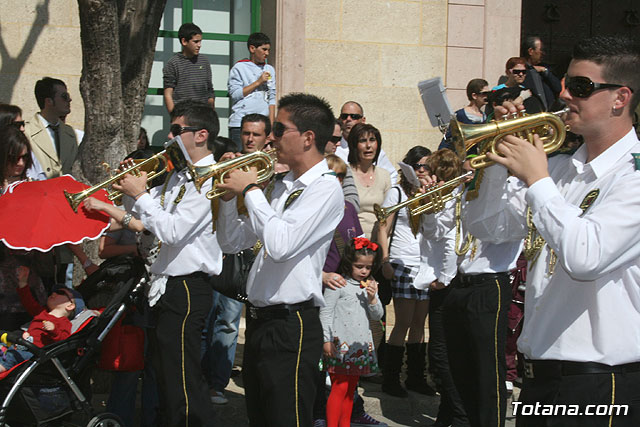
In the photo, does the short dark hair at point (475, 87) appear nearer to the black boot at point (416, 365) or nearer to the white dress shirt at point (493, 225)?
the black boot at point (416, 365)

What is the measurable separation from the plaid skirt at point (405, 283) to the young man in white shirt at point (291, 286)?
9.42 ft

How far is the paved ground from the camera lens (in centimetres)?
639

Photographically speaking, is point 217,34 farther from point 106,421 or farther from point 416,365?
point 106,421

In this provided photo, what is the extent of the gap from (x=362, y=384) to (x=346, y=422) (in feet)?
4.72

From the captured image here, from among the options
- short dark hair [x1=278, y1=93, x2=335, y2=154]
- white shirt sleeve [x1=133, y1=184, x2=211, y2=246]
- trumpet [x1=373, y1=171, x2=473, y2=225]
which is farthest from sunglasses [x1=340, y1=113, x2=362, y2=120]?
short dark hair [x1=278, y1=93, x2=335, y2=154]

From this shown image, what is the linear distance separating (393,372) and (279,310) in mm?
3015

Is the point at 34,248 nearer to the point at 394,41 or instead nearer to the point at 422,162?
the point at 422,162

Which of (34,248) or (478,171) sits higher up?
(478,171)

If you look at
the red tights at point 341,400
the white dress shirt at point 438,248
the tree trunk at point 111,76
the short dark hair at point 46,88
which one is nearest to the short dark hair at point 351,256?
the white dress shirt at point 438,248

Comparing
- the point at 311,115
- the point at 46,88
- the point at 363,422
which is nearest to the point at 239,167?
the point at 311,115

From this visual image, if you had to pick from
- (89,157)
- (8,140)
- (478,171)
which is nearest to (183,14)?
(89,157)

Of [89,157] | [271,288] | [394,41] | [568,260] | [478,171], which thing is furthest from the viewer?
[394,41]

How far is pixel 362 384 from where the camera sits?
23.9 ft

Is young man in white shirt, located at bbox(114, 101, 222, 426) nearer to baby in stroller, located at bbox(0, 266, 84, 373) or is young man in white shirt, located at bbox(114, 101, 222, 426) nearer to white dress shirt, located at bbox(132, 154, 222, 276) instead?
white dress shirt, located at bbox(132, 154, 222, 276)
